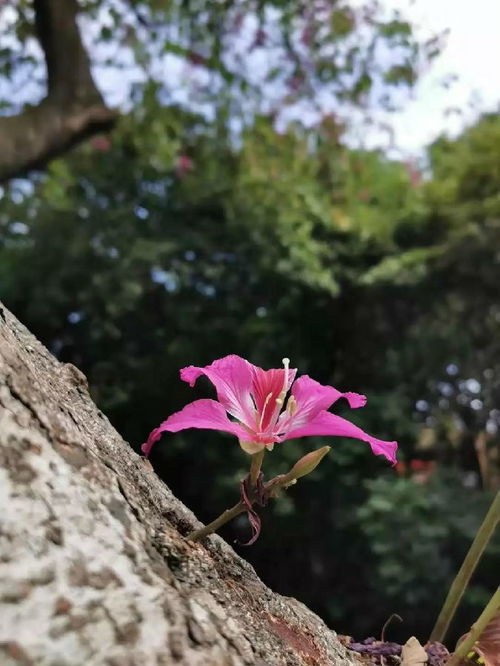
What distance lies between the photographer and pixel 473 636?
0.45m

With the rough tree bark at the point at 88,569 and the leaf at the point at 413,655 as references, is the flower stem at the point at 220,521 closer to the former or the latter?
the rough tree bark at the point at 88,569

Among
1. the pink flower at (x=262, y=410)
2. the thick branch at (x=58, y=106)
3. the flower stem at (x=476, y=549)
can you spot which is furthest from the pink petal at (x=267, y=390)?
the thick branch at (x=58, y=106)

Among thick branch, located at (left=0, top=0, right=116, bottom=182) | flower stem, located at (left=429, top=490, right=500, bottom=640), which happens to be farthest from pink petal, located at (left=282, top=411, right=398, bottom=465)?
thick branch, located at (left=0, top=0, right=116, bottom=182)

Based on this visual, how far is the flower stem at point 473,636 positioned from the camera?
450 mm

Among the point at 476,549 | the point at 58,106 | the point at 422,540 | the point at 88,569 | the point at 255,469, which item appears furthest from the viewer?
the point at 58,106

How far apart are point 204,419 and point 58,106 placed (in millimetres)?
2359

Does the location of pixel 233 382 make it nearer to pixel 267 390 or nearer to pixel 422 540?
pixel 267 390

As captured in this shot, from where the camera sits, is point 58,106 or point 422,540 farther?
point 58,106

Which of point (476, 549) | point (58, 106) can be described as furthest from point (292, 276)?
point (476, 549)

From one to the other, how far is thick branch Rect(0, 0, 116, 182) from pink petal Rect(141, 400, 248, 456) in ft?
6.86

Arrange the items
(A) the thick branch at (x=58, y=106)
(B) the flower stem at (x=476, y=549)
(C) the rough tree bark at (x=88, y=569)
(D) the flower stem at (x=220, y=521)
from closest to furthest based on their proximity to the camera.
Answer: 1. (C) the rough tree bark at (x=88, y=569)
2. (D) the flower stem at (x=220, y=521)
3. (B) the flower stem at (x=476, y=549)
4. (A) the thick branch at (x=58, y=106)

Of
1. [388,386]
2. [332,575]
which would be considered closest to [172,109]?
[388,386]

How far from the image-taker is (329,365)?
3.25 metres

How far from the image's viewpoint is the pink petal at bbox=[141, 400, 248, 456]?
403 millimetres
